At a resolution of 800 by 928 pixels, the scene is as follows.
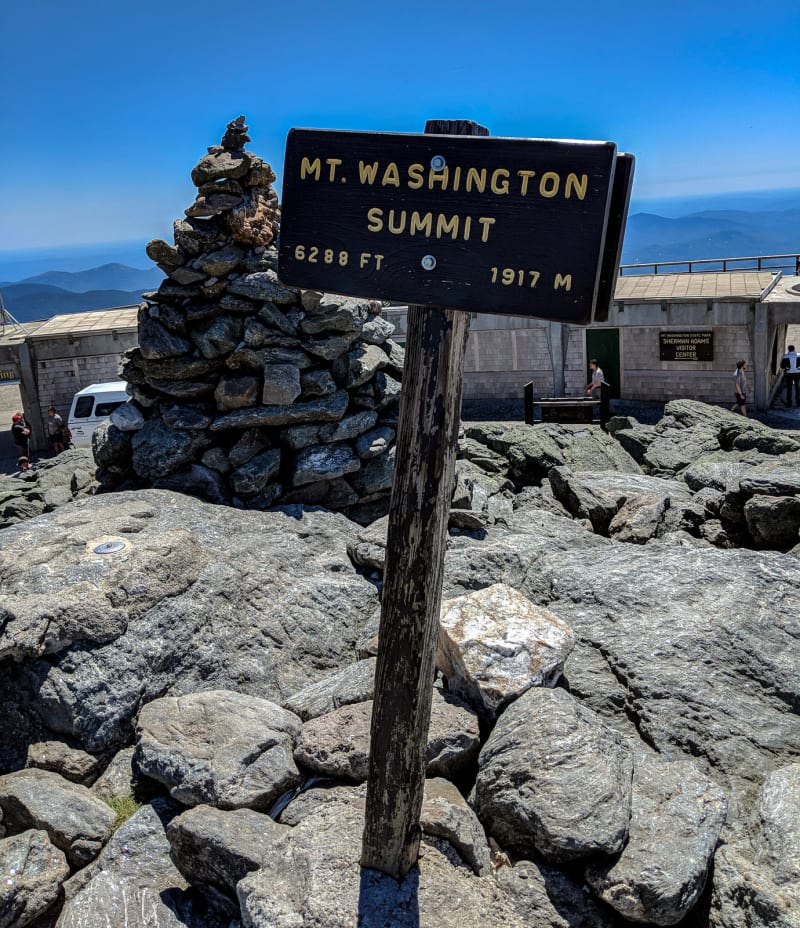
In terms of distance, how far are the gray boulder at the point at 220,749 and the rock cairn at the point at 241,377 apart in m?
4.90

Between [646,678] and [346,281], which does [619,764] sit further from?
[346,281]

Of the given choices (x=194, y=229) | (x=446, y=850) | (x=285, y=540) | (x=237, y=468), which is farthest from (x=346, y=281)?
(x=194, y=229)

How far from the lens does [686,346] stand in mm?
26734

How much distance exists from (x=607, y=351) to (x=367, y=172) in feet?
83.7

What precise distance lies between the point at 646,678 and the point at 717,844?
162cm

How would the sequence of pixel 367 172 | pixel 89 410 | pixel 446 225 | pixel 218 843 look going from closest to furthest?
pixel 446 225 < pixel 367 172 < pixel 218 843 < pixel 89 410

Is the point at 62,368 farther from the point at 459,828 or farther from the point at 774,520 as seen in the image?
the point at 459,828

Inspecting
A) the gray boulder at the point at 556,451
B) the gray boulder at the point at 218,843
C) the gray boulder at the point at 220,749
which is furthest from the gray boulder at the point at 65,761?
the gray boulder at the point at 556,451

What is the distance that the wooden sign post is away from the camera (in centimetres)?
386

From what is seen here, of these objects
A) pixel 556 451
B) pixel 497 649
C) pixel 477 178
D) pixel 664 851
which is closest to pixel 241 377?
pixel 556 451

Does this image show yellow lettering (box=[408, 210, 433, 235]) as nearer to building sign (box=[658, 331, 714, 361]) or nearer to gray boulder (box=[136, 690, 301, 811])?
gray boulder (box=[136, 690, 301, 811])

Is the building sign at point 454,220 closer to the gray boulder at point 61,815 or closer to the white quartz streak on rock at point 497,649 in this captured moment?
the white quartz streak on rock at point 497,649

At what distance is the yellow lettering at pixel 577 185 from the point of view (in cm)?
381

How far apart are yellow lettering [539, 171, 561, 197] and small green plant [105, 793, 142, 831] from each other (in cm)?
536
